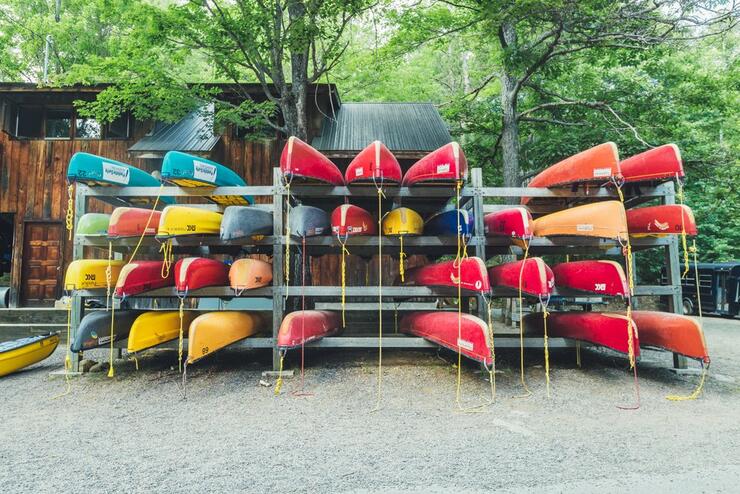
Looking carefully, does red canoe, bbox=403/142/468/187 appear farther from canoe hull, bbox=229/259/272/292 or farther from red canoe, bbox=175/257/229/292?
red canoe, bbox=175/257/229/292

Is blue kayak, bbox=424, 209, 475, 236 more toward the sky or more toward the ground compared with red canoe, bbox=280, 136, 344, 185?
more toward the ground

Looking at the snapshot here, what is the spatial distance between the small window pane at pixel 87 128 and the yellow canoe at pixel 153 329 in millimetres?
8091

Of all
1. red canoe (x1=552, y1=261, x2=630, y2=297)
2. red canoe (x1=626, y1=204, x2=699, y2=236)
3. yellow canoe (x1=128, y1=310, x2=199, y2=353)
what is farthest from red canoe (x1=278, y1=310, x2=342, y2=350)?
red canoe (x1=626, y1=204, x2=699, y2=236)

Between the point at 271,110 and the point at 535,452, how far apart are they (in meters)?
8.22

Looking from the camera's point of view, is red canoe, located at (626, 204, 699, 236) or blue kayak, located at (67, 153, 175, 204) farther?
blue kayak, located at (67, 153, 175, 204)

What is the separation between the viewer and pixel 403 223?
4742 millimetres

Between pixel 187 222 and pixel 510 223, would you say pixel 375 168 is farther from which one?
pixel 187 222

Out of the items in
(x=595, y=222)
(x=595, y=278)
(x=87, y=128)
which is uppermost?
(x=87, y=128)

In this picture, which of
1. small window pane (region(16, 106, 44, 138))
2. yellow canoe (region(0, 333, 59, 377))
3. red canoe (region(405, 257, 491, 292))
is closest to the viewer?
red canoe (region(405, 257, 491, 292))

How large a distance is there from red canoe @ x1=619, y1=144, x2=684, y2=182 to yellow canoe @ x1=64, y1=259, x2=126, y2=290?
6.72 m

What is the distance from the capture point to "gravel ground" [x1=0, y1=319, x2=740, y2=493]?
2340mm

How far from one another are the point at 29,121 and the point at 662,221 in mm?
13942

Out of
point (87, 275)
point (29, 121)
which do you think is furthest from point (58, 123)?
point (87, 275)

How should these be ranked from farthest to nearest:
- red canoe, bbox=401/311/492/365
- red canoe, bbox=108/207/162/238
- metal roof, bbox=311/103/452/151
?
metal roof, bbox=311/103/452/151, red canoe, bbox=108/207/162/238, red canoe, bbox=401/311/492/365
